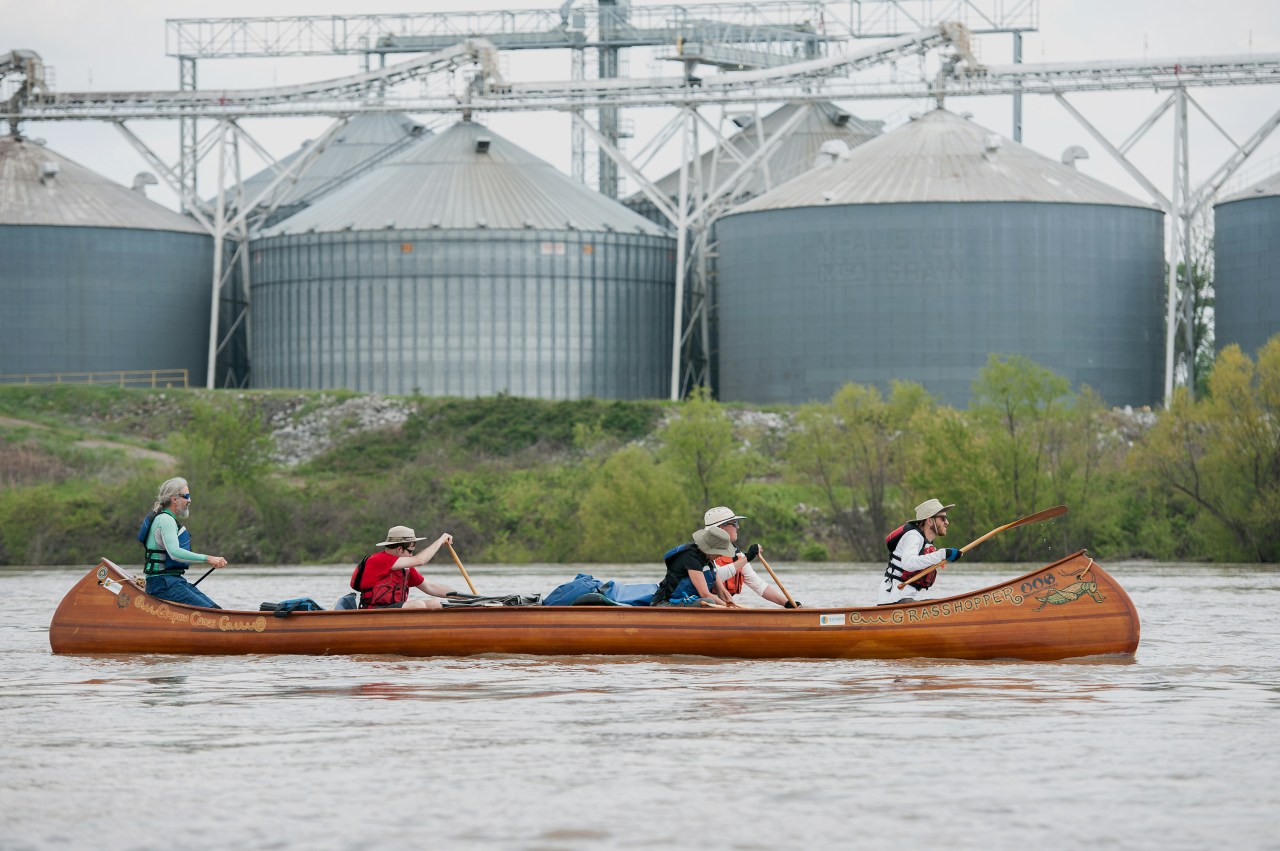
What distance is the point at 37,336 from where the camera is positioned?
79.2m

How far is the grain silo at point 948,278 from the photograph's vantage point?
72062mm

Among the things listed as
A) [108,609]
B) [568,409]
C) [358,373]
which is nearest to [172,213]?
[358,373]

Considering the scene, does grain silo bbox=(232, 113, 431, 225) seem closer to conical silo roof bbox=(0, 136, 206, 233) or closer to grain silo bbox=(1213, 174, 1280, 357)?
conical silo roof bbox=(0, 136, 206, 233)

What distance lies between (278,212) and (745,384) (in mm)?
26881

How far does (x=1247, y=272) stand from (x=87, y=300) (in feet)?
148

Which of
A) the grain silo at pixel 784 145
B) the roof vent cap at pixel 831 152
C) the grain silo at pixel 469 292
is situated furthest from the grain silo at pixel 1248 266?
the grain silo at pixel 469 292

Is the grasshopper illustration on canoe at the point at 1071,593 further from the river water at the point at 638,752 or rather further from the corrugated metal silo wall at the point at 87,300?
the corrugated metal silo wall at the point at 87,300

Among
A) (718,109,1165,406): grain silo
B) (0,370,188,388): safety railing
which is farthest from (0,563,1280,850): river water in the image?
(0,370,188,388): safety railing

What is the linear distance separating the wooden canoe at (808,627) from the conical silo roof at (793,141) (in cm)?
6412

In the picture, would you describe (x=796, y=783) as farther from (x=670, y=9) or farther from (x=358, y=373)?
(x=670, y=9)

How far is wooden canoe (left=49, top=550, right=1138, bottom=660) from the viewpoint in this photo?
22812 mm

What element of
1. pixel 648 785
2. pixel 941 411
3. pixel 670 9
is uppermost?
pixel 670 9

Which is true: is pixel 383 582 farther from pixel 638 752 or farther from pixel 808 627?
pixel 638 752

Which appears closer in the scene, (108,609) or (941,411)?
(108,609)
